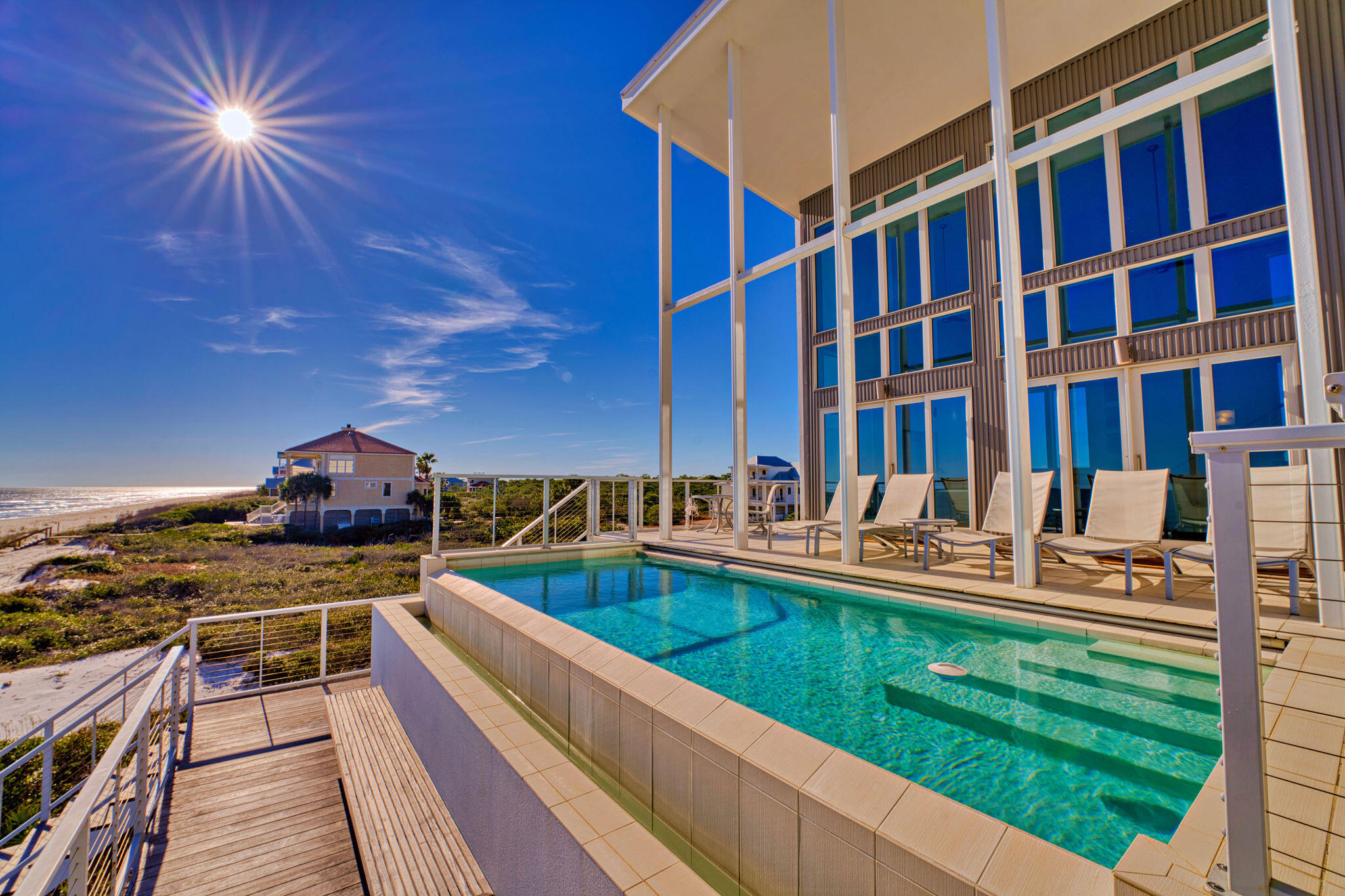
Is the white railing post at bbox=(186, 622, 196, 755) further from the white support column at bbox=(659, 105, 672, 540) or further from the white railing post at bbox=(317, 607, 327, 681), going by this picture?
the white support column at bbox=(659, 105, 672, 540)

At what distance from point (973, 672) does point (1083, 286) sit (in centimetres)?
529

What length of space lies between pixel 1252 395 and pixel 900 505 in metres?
3.04

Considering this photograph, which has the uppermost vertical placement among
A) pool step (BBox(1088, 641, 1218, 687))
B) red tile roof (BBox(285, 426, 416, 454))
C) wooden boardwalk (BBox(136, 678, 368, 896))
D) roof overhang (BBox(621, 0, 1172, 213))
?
roof overhang (BBox(621, 0, 1172, 213))

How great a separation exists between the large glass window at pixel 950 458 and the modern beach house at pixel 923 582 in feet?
0.17

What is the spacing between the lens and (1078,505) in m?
5.55

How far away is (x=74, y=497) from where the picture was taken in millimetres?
60031

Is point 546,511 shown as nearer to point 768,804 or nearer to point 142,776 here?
point 142,776

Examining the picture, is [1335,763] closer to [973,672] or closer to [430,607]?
[973,672]

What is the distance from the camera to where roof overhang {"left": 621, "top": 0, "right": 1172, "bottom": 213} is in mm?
5270

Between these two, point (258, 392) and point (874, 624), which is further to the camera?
point (258, 392)

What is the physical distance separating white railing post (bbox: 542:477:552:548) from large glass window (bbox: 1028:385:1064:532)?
5.46 m

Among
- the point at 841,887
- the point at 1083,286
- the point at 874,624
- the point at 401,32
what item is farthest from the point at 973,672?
the point at 401,32

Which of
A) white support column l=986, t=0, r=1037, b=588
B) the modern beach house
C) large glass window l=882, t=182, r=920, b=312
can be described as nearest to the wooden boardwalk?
the modern beach house

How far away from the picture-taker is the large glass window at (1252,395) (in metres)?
4.43
